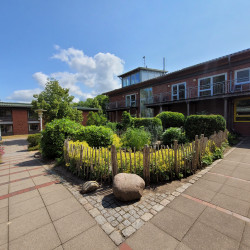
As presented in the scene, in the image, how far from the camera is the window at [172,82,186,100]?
13542 mm

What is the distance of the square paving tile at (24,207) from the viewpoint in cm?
264

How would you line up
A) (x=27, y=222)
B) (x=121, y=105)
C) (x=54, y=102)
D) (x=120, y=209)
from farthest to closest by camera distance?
(x=121, y=105) → (x=54, y=102) → (x=120, y=209) → (x=27, y=222)

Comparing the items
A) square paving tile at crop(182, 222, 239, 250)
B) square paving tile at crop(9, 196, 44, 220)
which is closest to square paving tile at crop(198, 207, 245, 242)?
square paving tile at crop(182, 222, 239, 250)

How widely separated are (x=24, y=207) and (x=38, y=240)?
46.2 inches

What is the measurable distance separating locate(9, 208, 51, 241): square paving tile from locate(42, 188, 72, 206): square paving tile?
0.34 meters

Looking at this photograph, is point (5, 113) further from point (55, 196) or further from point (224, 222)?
point (224, 222)

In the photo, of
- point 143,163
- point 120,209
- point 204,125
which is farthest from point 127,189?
point 204,125

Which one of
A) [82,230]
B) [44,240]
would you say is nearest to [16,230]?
[44,240]

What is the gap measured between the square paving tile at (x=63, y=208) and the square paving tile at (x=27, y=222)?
0.10 m

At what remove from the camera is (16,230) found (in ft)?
7.22

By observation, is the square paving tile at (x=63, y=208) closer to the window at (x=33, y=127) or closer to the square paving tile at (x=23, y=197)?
the square paving tile at (x=23, y=197)

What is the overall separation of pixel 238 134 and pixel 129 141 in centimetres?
876

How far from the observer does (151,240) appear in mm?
1934

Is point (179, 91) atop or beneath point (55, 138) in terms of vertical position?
atop
